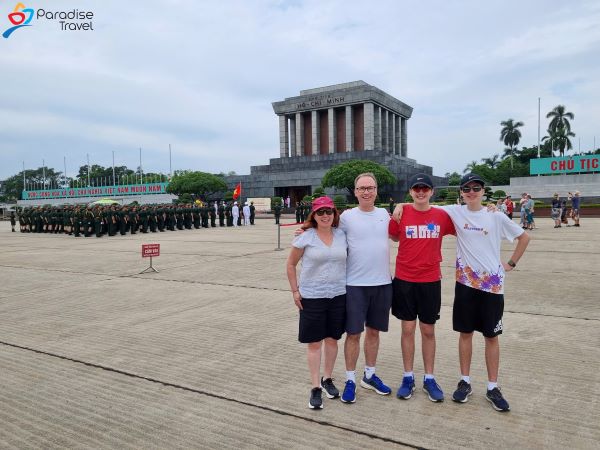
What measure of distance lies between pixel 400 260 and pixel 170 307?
4.33m

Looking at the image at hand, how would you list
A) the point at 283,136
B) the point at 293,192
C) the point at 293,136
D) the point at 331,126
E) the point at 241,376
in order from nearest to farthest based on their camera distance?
the point at 241,376
the point at 293,192
the point at 331,126
the point at 283,136
the point at 293,136

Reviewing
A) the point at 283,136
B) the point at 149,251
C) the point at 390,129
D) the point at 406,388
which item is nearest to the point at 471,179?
the point at 406,388

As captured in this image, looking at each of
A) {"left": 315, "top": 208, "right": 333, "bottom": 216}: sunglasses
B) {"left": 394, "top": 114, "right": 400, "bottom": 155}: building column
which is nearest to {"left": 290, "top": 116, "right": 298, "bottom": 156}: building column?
{"left": 394, "top": 114, "right": 400, "bottom": 155}: building column

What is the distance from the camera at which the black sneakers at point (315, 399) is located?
3527 mm

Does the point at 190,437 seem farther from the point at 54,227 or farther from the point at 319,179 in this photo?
the point at 319,179

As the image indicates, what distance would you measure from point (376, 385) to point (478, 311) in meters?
1.05

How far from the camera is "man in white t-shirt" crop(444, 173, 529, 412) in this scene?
363cm

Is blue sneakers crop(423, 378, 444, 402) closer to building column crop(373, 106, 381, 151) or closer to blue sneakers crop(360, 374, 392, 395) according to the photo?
blue sneakers crop(360, 374, 392, 395)

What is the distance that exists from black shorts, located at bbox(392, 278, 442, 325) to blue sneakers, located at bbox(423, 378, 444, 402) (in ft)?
1.59

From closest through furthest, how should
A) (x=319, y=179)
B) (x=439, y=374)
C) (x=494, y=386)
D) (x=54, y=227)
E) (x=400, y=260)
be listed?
(x=494, y=386) < (x=400, y=260) < (x=439, y=374) < (x=54, y=227) < (x=319, y=179)

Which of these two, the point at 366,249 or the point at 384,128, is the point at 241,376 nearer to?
the point at 366,249

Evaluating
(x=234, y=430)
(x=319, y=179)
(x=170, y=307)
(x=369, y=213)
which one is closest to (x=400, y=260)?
(x=369, y=213)

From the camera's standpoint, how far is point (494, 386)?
3.58 m

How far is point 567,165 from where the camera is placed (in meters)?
44.1
